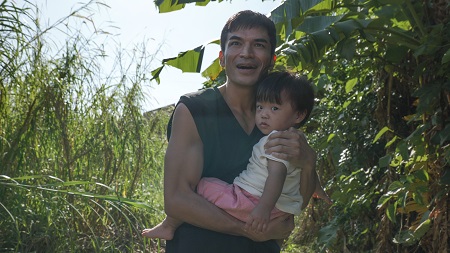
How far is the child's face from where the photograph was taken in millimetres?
2916

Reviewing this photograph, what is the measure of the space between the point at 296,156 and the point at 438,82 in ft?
5.97

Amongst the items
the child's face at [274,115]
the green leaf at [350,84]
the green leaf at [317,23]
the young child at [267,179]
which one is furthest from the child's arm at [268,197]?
the green leaf at [350,84]

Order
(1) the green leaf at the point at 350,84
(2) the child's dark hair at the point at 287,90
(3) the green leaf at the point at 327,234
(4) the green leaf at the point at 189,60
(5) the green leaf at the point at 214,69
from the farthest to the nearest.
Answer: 1. (3) the green leaf at the point at 327,234
2. (1) the green leaf at the point at 350,84
3. (5) the green leaf at the point at 214,69
4. (4) the green leaf at the point at 189,60
5. (2) the child's dark hair at the point at 287,90

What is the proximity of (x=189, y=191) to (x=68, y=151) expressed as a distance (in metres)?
3.27

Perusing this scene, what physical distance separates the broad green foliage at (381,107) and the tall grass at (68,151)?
114 cm

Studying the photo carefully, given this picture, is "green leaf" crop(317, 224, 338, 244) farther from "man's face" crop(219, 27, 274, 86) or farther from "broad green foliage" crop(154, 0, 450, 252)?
"man's face" crop(219, 27, 274, 86)

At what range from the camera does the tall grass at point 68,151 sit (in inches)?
207

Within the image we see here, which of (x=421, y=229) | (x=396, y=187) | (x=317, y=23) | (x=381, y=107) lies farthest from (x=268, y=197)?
(x=381, y=107)

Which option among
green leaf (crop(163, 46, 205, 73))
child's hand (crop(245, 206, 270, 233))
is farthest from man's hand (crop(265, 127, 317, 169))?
green leaf (crop(163, 46, 205, 73))

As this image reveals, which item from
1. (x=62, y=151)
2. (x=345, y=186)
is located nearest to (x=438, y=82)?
(x=345, y=186)

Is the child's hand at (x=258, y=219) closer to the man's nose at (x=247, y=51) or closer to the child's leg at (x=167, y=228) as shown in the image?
the child's leg at (x=167, y=228)

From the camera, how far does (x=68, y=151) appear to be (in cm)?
595

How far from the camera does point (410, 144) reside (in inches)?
185

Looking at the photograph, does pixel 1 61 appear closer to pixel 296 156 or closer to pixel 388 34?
pixel 388 34
